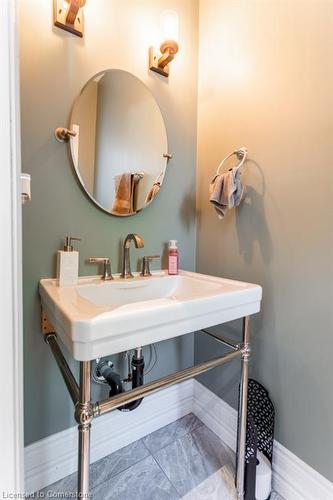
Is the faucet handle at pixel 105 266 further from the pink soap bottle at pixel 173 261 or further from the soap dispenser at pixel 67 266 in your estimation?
the pink soap bottle at pixel 173 261

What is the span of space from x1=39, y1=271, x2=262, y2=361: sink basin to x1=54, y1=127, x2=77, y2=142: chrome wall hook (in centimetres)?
56

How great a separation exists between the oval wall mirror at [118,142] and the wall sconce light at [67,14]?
18 centimetres

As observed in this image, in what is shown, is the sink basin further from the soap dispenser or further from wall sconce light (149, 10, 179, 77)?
wall sconce light (149, 10, 179, 77)

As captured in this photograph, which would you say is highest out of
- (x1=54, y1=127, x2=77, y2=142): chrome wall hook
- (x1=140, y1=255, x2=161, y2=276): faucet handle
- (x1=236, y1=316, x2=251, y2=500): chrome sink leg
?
(x1=54, y1=127, x2=77, y2=142): chrome wall hook

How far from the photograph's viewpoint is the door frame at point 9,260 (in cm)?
41

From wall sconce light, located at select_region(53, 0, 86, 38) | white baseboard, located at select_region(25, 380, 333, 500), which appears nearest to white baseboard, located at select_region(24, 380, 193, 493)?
white baseboard, located at select_region(25, 380, 333, 500)

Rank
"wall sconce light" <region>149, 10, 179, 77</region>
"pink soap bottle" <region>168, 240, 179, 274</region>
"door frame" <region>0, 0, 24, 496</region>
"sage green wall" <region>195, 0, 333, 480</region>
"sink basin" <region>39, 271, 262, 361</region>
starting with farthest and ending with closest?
1. "pink soap bottle" <region>168, 240, 179, 274</region>
2. "wall sconce light" <region>149, 10, 179, 77</region>
3. "sage green wall" <region>195, 0, 333, 480</region>
4. "sink basin" <region>39, 271, 262, 361</region>
5. "door frame" <region>0, 0, 24, 496</region>

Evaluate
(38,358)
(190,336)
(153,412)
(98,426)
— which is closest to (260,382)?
(190,336)

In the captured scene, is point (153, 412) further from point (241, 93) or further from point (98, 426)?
point (241, 93)

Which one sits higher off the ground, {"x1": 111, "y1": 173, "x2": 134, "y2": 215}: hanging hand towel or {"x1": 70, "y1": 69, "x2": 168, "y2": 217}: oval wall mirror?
{"x1": 70, "y1": 69, "x2": 168, "y2": 217}: oval wall mirror

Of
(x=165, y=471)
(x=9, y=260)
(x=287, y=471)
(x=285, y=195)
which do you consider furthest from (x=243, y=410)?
(x=9, y=260)

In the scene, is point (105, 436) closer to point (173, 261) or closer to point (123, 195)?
point (173, 261)

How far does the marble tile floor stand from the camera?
96 cm

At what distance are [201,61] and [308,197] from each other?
0.99 meters
